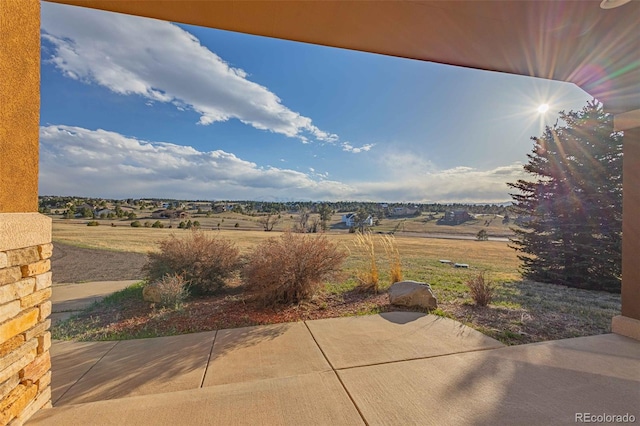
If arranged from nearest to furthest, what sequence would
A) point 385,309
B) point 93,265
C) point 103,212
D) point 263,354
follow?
point 263,354 < point 385,309 < point 93,265 < point 103,212

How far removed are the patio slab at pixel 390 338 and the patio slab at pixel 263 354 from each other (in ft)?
0.61

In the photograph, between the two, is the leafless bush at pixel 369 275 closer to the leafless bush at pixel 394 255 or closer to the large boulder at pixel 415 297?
the leafless bush at pixel 394 255

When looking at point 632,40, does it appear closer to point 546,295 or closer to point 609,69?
point 609,69

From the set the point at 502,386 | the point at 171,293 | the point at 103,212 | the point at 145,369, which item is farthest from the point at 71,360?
the point at 103,212

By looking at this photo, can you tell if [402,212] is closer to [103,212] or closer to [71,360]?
[103,212]

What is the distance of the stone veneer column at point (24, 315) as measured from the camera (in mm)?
1880

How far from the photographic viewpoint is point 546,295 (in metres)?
6.49

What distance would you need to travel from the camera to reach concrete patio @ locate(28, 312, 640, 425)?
7.36 feet

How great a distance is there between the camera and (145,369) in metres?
2.97

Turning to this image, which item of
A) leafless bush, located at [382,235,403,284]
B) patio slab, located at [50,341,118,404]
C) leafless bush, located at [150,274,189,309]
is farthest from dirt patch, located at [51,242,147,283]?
leafless bush, located at [382,235,403,284]

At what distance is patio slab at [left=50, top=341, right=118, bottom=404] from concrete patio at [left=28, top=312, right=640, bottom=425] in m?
0.01

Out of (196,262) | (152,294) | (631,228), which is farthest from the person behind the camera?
(196,262)

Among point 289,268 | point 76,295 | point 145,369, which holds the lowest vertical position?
point 76,295

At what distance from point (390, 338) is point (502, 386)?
50.0 inches
